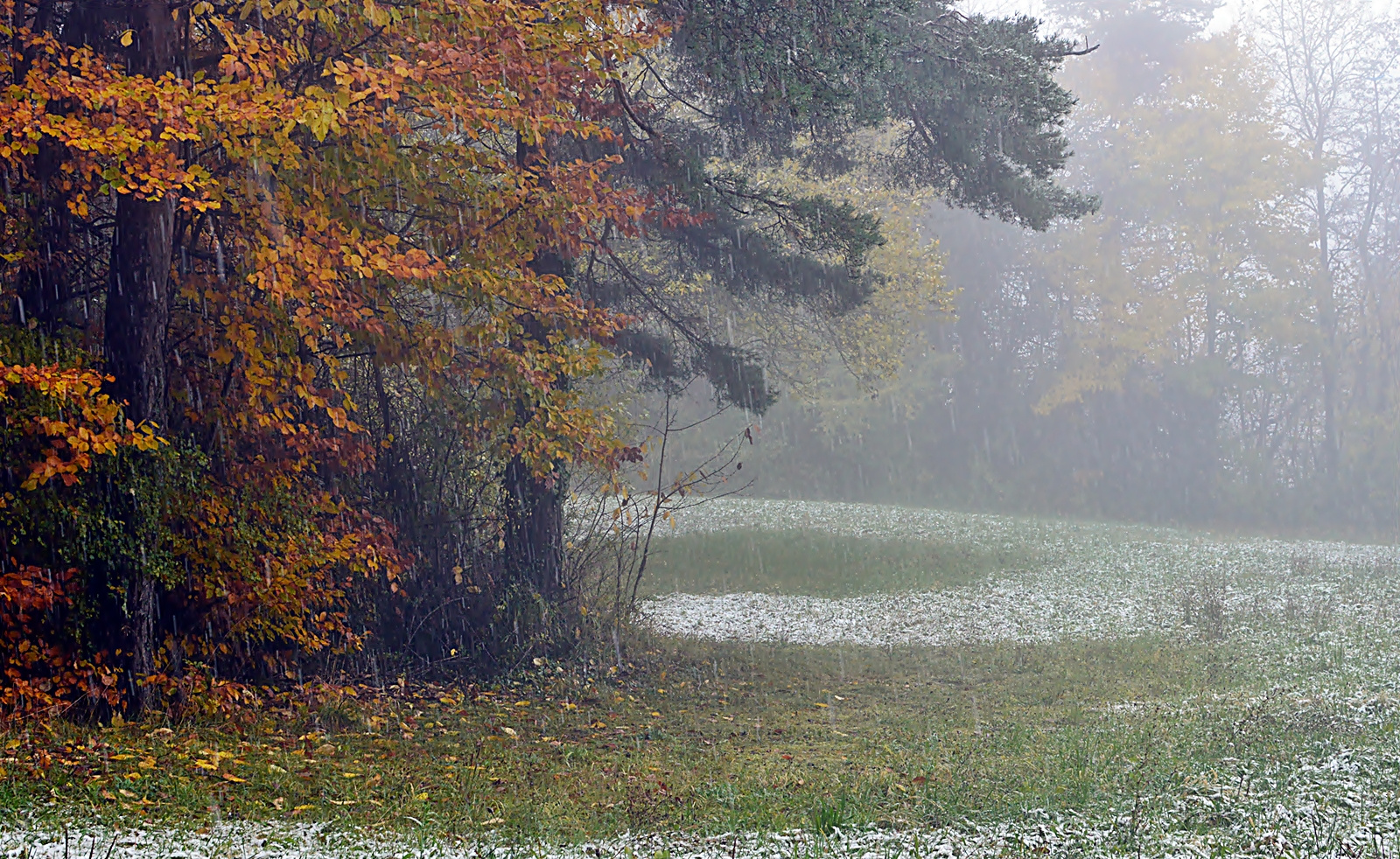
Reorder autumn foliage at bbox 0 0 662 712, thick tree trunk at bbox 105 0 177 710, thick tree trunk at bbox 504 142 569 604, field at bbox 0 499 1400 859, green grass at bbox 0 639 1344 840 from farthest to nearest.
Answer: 1. thick tree trunk at bbox 504 142 569 604
2. thick tree trunk at bbox 105 0 177 710
3. autumn foliage at bbox 0 0 662 712
4. green grass at bbox 0 639 1344 840
5. field at bbox 0 499 1400 859

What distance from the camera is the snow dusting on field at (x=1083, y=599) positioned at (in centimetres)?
1711

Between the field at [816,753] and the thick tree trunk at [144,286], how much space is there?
2.35 metres

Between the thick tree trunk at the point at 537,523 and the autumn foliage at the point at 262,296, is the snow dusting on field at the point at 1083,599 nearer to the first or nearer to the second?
the thick tree trunk at the point at 537,523

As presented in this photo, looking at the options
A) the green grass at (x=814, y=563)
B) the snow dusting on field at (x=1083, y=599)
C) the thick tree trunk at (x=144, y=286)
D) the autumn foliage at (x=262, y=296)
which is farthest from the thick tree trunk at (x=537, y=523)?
the green grass at (x=814, y=563)

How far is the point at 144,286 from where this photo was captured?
28.9 feet

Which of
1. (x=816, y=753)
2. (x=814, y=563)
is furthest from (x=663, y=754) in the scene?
(x=814, y=563)

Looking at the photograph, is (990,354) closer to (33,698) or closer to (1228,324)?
(1228,324)

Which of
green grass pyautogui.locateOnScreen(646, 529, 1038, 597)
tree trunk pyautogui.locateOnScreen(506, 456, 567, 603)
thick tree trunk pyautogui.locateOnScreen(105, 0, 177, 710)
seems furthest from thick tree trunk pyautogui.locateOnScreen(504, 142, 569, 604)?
green grass pyautogui.locateOnScreen(646, 529, 1038, 597)

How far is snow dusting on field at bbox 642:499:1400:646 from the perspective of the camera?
56.1 ft

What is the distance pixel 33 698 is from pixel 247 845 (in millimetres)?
3064

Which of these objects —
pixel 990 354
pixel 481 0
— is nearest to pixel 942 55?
pixel 481 0

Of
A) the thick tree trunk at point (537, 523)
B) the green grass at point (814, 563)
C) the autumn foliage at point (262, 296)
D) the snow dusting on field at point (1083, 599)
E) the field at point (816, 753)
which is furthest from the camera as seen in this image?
the green grass at point (814, 563)

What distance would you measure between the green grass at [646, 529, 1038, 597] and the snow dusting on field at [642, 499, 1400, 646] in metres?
0.63

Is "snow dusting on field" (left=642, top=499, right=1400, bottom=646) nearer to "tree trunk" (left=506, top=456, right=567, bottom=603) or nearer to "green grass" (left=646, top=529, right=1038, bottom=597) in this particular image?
"green grass" (left=646, top=529, right=1038, bottom=597)
